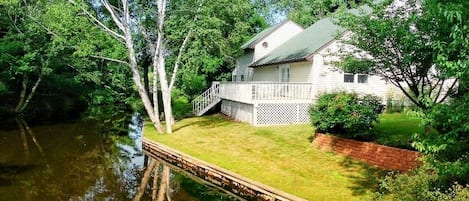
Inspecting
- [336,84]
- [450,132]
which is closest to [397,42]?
[450,132]

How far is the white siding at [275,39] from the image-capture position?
114ft

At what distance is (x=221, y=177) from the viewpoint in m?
14.3

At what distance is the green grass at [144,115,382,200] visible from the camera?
1198cm

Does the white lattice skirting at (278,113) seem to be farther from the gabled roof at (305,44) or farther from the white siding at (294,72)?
the gabled roof at (305,44)

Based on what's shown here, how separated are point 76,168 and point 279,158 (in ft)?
27.5

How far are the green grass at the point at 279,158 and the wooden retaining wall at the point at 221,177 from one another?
0.36m

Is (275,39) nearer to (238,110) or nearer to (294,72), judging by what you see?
(294,72)

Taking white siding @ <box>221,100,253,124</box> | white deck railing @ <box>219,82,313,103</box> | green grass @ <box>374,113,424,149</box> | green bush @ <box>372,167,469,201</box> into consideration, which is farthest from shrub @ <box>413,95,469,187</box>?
white siding @ <box>221,100,253,124</box>

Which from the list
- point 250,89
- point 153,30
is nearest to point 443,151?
point 250,89

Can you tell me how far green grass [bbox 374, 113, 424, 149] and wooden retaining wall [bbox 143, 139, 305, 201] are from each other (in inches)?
203

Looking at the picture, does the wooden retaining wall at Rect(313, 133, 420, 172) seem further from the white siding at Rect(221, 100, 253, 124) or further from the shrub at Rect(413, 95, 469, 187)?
the white siding at Rect(221, 100, 253, 124)

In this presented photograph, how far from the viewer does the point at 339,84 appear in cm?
2416

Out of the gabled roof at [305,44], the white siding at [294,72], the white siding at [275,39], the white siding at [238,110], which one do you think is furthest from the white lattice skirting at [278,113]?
the white siding at [275,39]

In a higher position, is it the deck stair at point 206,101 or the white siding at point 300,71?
the white siding at point 300,71
